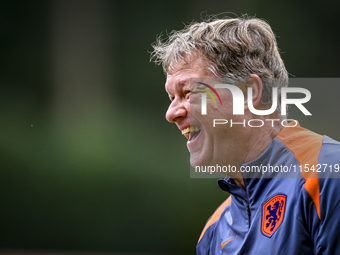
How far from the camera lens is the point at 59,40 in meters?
3.27

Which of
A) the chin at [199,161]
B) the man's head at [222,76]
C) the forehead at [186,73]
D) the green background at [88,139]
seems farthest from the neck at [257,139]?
the green background at [88,139]

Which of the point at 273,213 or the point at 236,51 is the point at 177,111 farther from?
the point at 273,213

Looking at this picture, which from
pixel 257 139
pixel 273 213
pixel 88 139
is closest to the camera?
pixel 273 213

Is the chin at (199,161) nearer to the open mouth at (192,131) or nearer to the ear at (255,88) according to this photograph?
the open mouth at (192,131)

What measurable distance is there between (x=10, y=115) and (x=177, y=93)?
8.97 ft

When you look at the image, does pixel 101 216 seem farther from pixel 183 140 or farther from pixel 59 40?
pixel 59 40

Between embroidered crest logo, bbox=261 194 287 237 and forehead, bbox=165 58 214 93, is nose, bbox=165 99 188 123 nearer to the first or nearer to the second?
forehead, bbox=165 58 214 93

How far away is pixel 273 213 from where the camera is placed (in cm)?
85

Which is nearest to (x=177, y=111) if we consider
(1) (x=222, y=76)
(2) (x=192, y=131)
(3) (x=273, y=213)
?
(2) (x=192, y=131)

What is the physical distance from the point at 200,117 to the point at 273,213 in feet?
1.22

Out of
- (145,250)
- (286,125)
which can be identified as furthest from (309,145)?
(145,250)

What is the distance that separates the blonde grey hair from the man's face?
0.12 ft

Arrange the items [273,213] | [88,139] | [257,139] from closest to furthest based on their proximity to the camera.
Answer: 1. [273,213]
2. [257,139]
3. [88,139]

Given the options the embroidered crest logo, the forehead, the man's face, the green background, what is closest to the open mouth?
the man's face
